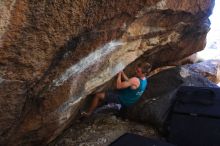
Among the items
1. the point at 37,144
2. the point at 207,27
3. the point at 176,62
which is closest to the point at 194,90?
the point at 207,27

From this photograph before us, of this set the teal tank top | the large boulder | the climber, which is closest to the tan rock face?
the climber

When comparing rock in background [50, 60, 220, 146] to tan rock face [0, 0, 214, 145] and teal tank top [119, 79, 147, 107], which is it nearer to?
teal tank top [119, 79, 147, 107]

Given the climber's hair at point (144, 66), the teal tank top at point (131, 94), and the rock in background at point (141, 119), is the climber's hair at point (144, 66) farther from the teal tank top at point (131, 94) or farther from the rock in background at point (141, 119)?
the rock in background at point (141, 119)

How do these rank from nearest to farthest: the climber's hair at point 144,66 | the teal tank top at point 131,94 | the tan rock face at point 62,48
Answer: the tan rock face at point 62,48 → the teal tank top at point 131,94 → the climber's hair at point 144,66

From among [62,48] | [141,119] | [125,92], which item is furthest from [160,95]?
[62,48]

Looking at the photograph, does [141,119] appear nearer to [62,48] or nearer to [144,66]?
[144,66]

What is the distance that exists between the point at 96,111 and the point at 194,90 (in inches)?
50.5

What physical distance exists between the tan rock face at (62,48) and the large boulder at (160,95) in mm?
837

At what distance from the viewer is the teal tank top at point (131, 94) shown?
4.37 metres

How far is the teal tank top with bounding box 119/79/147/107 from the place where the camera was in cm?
437

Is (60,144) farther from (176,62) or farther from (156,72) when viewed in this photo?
(176,62)

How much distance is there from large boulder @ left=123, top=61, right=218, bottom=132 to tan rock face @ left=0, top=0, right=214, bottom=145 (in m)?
0.84

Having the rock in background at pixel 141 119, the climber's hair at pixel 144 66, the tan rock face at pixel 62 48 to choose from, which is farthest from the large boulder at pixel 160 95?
the tan rock face at pixel 62 48

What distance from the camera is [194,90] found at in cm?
416
